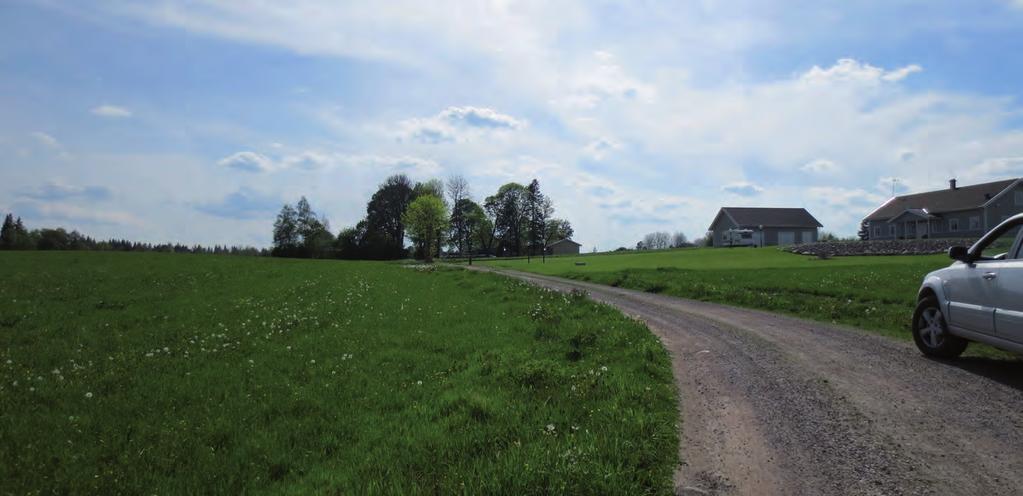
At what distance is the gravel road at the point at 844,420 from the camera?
459 centimetres

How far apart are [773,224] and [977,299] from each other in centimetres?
8582

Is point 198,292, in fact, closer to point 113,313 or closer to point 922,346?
point 113,313

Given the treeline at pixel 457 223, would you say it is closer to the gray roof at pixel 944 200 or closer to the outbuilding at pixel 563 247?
the outbuilding at pixel 563 247

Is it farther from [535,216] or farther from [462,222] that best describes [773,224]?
[462,222]

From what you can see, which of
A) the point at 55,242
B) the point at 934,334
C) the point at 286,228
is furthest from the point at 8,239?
the point at 934,334

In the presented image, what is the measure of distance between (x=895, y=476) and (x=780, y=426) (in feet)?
4.41

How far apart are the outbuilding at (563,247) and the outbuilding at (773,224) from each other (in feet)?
140

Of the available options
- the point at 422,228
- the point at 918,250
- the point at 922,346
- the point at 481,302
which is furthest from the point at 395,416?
the point at 422,228

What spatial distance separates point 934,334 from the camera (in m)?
9.19

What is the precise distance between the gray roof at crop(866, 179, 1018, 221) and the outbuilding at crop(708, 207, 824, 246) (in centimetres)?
1002

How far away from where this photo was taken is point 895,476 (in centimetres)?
459

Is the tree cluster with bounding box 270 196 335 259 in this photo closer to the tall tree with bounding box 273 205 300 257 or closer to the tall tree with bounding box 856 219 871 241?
the tall tree with bounding box 273 205 300 257

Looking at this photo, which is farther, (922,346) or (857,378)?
(922,346)

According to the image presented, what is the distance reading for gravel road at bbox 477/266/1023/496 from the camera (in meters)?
4.59
